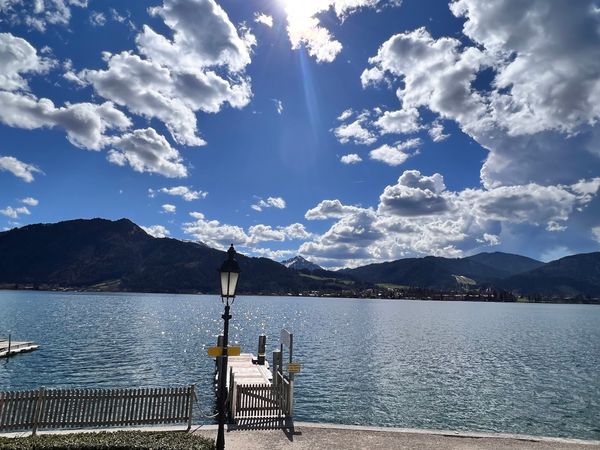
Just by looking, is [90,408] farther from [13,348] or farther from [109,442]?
[13,348]

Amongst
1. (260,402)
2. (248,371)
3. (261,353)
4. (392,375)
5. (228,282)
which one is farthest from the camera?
(392,375)

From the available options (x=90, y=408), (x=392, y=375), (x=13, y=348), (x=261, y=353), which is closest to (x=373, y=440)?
(x=90, y=408)

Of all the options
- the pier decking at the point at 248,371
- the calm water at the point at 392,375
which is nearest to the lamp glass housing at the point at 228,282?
the pier decking at the point at 248,371

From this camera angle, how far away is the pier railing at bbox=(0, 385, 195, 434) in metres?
18.0

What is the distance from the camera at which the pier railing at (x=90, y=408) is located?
18047 millimetres

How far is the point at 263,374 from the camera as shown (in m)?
35.8

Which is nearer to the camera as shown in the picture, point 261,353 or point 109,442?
point 109,442

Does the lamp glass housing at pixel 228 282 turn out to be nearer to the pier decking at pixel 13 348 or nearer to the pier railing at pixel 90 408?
the pier railing at pixel 90 408

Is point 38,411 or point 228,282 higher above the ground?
point 228,282

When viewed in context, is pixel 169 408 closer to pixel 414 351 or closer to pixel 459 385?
pixel 459 385

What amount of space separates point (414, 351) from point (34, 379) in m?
48.6

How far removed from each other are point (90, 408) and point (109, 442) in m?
5.34

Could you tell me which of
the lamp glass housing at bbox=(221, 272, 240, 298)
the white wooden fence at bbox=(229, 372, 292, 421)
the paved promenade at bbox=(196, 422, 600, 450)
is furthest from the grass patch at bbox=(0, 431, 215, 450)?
the lamp glass housing at bbox=(221, 272, 240, 298)

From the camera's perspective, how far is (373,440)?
18219 mm
